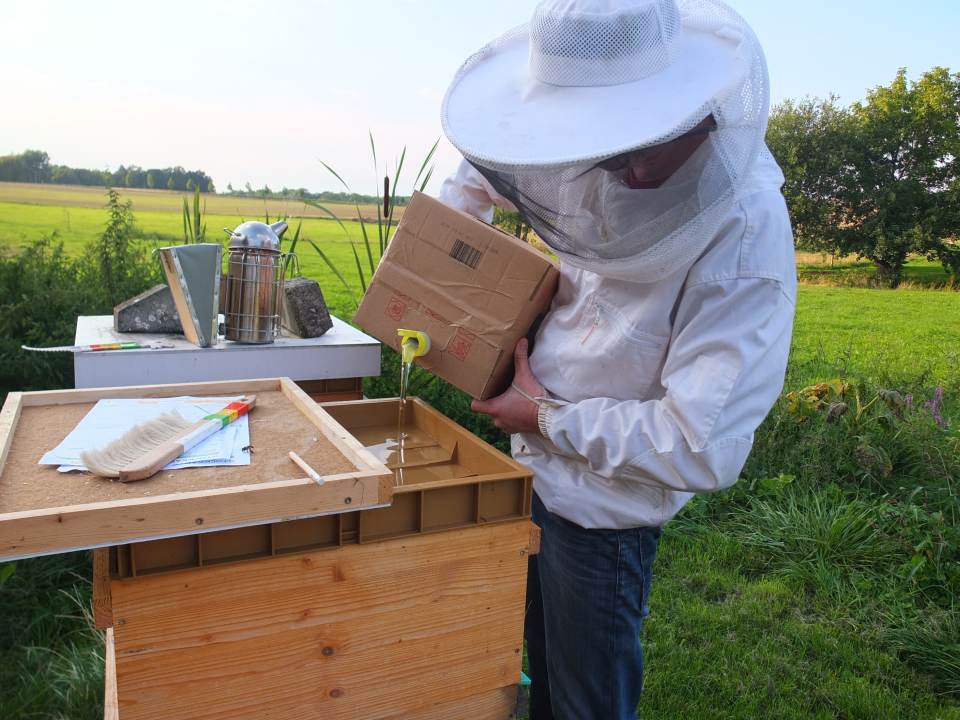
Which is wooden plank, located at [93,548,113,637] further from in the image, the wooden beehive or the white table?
the white table

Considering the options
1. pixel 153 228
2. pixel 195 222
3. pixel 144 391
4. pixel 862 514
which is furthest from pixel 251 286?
pixel 153 228

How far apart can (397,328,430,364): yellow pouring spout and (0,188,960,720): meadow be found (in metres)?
1.77

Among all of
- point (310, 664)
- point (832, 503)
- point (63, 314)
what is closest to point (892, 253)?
point (832, 503)

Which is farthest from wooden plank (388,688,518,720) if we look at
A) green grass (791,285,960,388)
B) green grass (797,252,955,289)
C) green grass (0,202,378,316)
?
green grass (797,252,955,289)

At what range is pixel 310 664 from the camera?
4.59ft

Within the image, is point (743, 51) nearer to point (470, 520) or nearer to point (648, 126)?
point (648, 126)

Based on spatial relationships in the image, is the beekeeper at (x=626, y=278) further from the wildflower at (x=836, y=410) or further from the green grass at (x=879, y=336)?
the green grass at (x=879, y=336)

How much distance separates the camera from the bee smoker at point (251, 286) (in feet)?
7.50

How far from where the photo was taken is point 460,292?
6.34ft

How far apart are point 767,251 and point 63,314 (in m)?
4.07

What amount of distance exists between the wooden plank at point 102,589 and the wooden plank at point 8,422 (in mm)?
241

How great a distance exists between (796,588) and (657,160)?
2.85 metres

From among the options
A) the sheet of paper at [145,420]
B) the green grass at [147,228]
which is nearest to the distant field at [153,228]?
the green grass at [147,228]

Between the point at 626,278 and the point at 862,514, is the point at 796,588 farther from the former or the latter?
the point at 626,278
